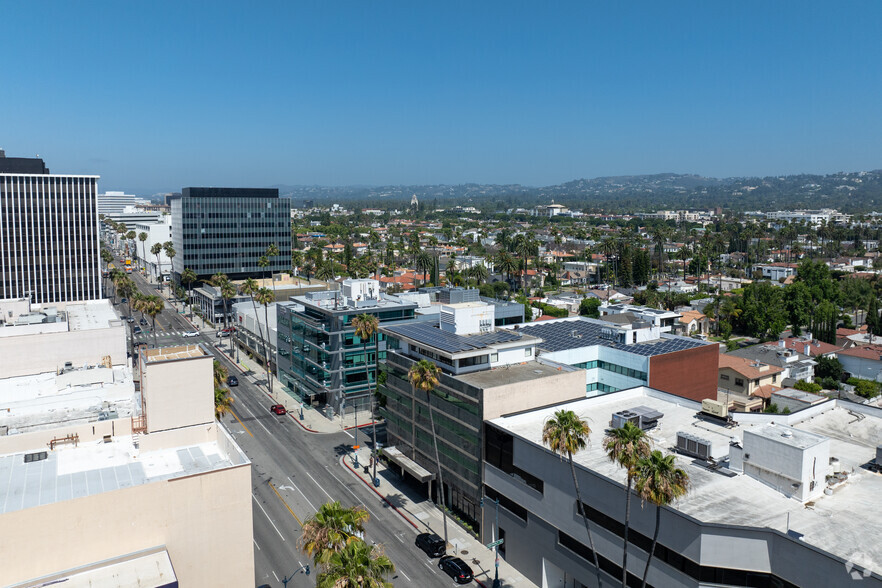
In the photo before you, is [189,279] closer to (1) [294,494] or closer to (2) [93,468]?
(1) [294,494]

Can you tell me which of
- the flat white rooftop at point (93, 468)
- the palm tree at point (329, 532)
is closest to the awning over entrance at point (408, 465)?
the flat white rooftop at point (93, 468)

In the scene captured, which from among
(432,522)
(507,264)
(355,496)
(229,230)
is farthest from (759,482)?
(229,230)

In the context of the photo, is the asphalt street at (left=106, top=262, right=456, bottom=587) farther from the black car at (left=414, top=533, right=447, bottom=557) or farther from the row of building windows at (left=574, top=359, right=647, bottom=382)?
the row of building windows at (left=574, top=359, right=647, bottom=382)

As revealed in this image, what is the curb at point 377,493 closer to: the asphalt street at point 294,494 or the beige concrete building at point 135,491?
the asphalt street at point 294,494

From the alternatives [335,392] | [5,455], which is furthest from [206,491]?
[335,392]

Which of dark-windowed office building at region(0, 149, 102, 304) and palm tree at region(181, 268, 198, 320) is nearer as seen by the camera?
dark-windowed office building at region(0, 149, 102, 304)

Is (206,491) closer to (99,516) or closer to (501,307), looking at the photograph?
(99,516)

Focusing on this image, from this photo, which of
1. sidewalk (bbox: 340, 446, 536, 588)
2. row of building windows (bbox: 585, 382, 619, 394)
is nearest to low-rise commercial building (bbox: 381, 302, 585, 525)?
sidewalk (bbox: 340, 446, 536, 588)
